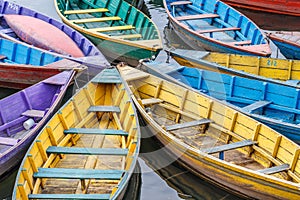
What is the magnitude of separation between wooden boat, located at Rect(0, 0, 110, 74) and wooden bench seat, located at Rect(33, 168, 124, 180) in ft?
14.0

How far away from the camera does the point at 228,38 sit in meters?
17.0

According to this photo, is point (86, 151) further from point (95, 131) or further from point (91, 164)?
point (95, 131)

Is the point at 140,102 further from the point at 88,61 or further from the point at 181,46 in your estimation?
the point at 181,46

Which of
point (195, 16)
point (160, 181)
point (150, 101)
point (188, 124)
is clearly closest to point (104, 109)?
point (150, 101)

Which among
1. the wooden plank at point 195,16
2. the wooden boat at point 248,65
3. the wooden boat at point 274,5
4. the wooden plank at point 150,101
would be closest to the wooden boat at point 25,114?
the wooden plank at point 150,101

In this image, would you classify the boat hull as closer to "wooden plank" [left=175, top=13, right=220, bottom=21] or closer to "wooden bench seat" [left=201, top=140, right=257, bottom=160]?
"wooden plank" [left=175, top=13, right=220, bottom=21]

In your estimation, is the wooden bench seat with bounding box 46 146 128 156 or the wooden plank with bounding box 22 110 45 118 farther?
the wooden plank with bounding box 22 110 45 118

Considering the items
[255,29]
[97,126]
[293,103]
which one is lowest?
[97,126]

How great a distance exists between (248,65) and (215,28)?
13.7ft

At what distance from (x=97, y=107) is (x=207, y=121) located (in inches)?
96.3

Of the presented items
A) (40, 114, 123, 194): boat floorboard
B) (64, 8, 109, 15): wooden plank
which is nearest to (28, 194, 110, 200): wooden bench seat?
(40, 114, 123, 194): boat floorboard

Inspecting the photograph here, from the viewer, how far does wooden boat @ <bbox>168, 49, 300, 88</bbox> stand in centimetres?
1354

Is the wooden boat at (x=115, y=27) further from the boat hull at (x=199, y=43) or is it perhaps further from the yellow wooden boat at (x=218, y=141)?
the yellow wooden boat at (x=218, y=141)

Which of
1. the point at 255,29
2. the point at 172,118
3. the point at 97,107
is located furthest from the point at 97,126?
the point at 255,29
